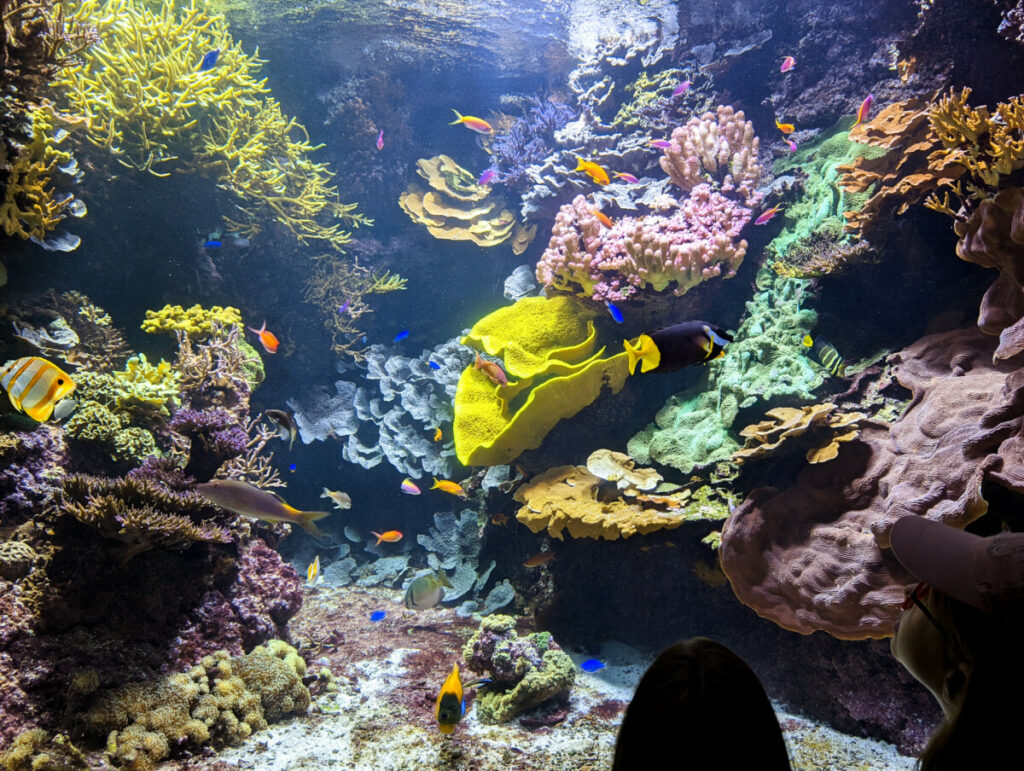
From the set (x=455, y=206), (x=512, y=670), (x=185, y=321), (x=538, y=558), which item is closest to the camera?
(x=512, y=670)

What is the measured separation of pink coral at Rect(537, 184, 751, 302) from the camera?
14.3 ft

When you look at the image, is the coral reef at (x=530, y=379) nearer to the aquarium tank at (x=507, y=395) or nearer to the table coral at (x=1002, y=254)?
the aquarium tank at (x=507, y=395)

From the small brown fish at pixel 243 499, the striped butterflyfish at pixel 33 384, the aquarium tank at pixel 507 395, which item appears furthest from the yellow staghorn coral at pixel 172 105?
the small brown fish at pixel 243 499

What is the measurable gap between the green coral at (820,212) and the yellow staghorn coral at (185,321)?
602 centimetres

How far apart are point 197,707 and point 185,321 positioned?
3.95 m

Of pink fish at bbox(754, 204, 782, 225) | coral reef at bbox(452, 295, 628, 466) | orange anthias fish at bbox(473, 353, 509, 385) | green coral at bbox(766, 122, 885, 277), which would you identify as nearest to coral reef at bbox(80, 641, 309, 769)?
coral reef at bbox(452, 295, 628, 466)

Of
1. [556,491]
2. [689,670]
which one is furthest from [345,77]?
[689,670]

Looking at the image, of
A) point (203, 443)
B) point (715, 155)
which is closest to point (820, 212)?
point (715, 155)

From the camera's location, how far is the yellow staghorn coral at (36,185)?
3900mm

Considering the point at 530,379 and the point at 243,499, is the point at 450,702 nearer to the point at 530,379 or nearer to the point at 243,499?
the point at 243,499

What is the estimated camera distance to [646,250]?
4.33 metres

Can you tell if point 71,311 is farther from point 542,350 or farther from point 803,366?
point 803,366

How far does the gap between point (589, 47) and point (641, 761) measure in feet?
40.5

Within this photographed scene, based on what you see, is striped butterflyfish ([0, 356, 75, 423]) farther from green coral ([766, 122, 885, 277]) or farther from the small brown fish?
green coral ([766, 122, 885, 277])
